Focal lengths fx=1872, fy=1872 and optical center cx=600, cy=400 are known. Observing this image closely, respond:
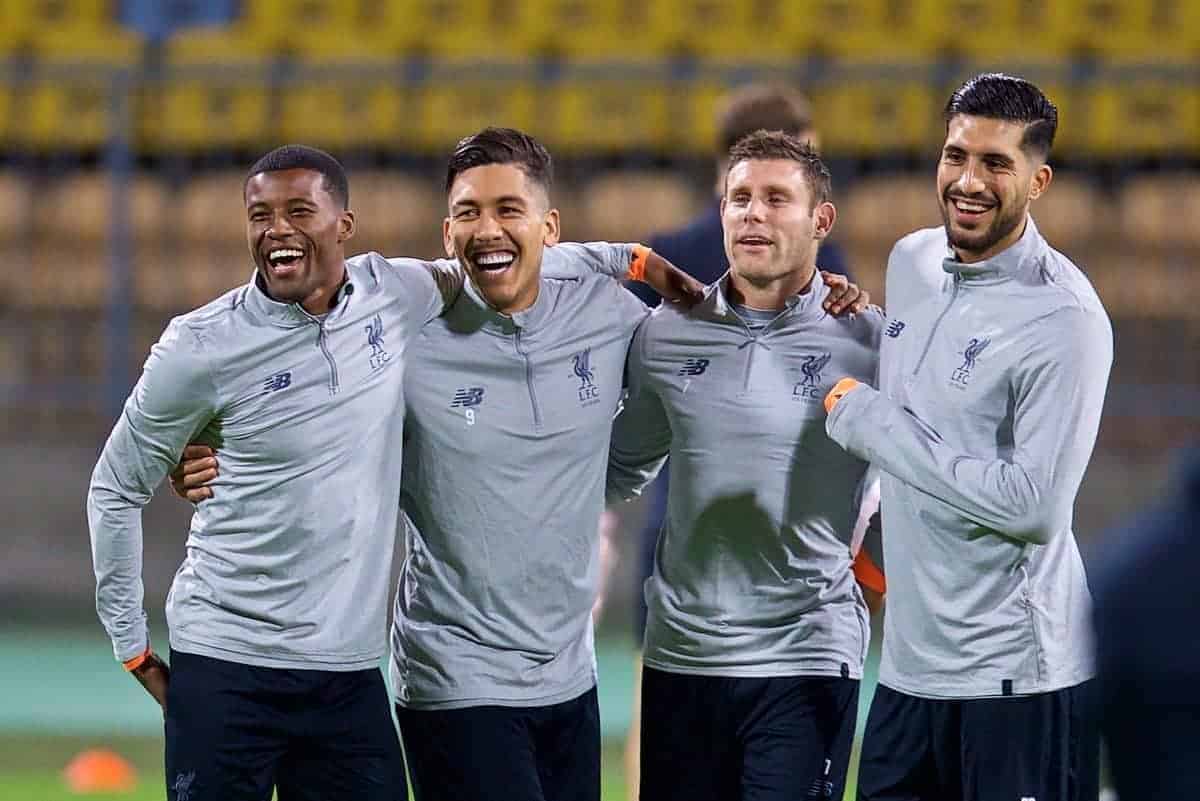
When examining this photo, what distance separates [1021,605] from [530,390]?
126 centimetres

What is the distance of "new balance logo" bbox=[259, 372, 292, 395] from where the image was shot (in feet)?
14.3

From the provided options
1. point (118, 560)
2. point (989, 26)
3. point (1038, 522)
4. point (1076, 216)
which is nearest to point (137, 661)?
point (118, 560)

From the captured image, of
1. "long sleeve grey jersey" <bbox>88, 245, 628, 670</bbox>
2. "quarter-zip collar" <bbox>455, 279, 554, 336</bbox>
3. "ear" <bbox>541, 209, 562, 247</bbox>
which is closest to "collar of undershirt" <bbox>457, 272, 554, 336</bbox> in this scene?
"quarter-zip collar" <bbox>455, 279, 554, 336</bbox>

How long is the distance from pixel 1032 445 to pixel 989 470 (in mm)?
109

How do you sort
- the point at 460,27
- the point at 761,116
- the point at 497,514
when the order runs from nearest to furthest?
the point at 497,514 → the point at 761,116 → the point at 460,27

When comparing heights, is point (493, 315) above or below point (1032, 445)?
above

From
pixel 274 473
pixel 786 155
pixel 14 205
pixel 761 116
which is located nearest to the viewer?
pixel 274 473

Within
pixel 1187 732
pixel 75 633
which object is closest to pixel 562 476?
pixel 1187 732

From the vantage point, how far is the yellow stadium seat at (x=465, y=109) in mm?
11406

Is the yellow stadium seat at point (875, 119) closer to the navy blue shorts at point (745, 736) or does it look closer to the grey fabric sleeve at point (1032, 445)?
the navy blue shorts at point (745, 736)

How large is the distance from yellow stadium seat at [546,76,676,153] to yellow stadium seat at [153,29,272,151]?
1.81 meters

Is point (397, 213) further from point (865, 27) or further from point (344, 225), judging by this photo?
point (344, 225)

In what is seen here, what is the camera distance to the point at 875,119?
1151 centimetres

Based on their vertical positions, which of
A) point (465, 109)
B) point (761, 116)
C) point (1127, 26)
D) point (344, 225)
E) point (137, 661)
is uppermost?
point (1127, 26)
